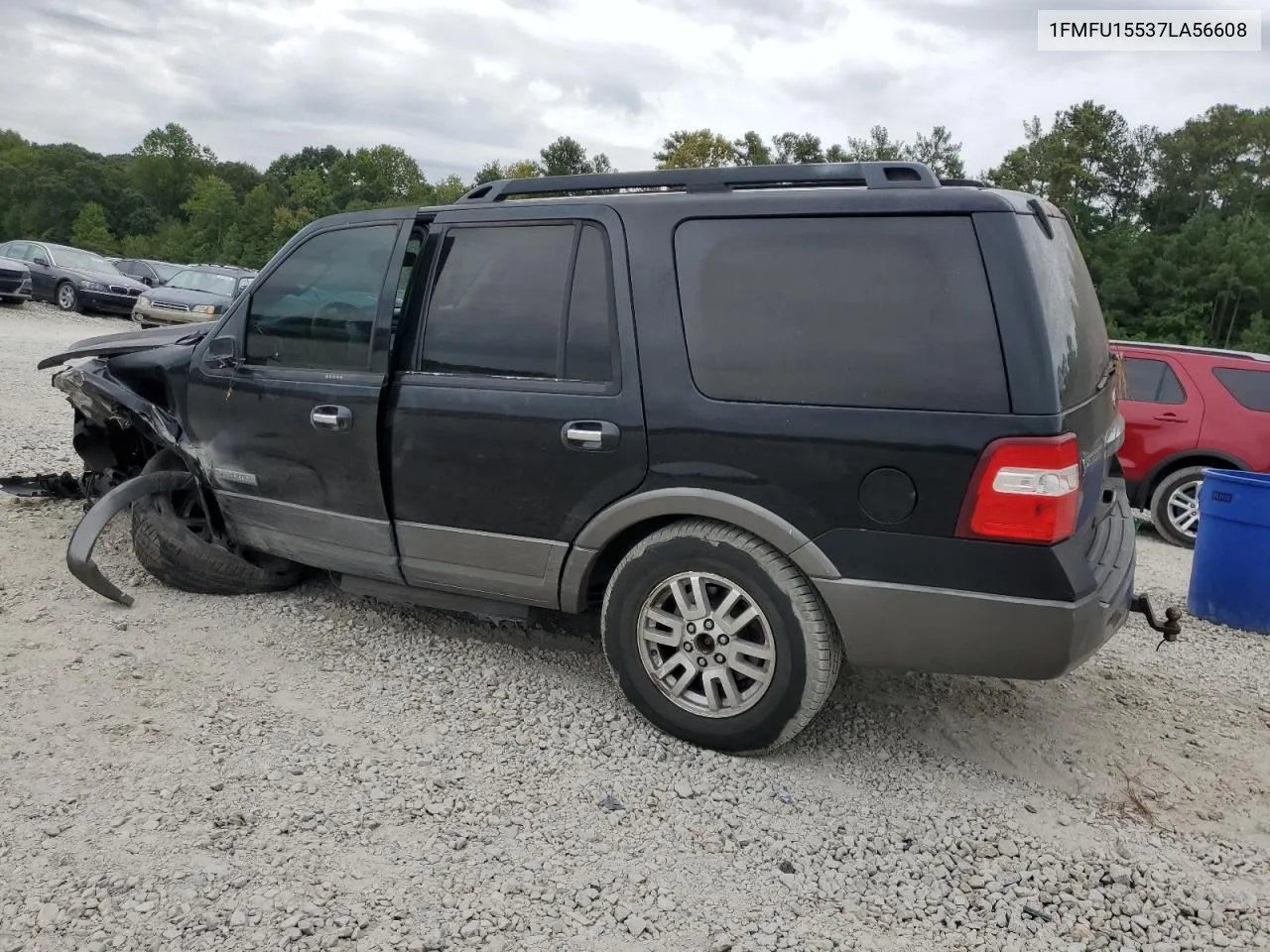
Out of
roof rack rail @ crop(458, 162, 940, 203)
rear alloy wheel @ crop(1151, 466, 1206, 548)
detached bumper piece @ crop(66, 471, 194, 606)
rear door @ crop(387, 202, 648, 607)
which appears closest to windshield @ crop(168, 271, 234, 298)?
detached bumper piece @ crop(66, 471, 194, 606)

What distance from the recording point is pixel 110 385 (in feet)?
16.1

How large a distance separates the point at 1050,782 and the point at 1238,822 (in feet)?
1.91

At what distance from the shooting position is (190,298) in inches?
802

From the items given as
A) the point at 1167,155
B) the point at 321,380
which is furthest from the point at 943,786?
the point at 1167,155

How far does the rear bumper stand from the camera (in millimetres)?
3070

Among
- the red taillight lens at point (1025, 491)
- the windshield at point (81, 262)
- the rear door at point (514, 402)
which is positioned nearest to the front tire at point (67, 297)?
the windshield at point (81, 262)

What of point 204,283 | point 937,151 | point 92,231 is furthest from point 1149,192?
point 92,231

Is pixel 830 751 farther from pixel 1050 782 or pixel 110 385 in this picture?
pixel 110 385

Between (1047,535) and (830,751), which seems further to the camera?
(830,751)

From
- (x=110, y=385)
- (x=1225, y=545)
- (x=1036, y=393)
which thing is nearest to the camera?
(x=1036, y=393)

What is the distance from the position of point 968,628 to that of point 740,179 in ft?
5.66

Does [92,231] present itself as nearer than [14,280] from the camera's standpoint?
No

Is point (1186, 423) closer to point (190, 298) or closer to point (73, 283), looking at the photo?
point (190, 298)

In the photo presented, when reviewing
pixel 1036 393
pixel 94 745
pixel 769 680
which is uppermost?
pixel 1036 393
